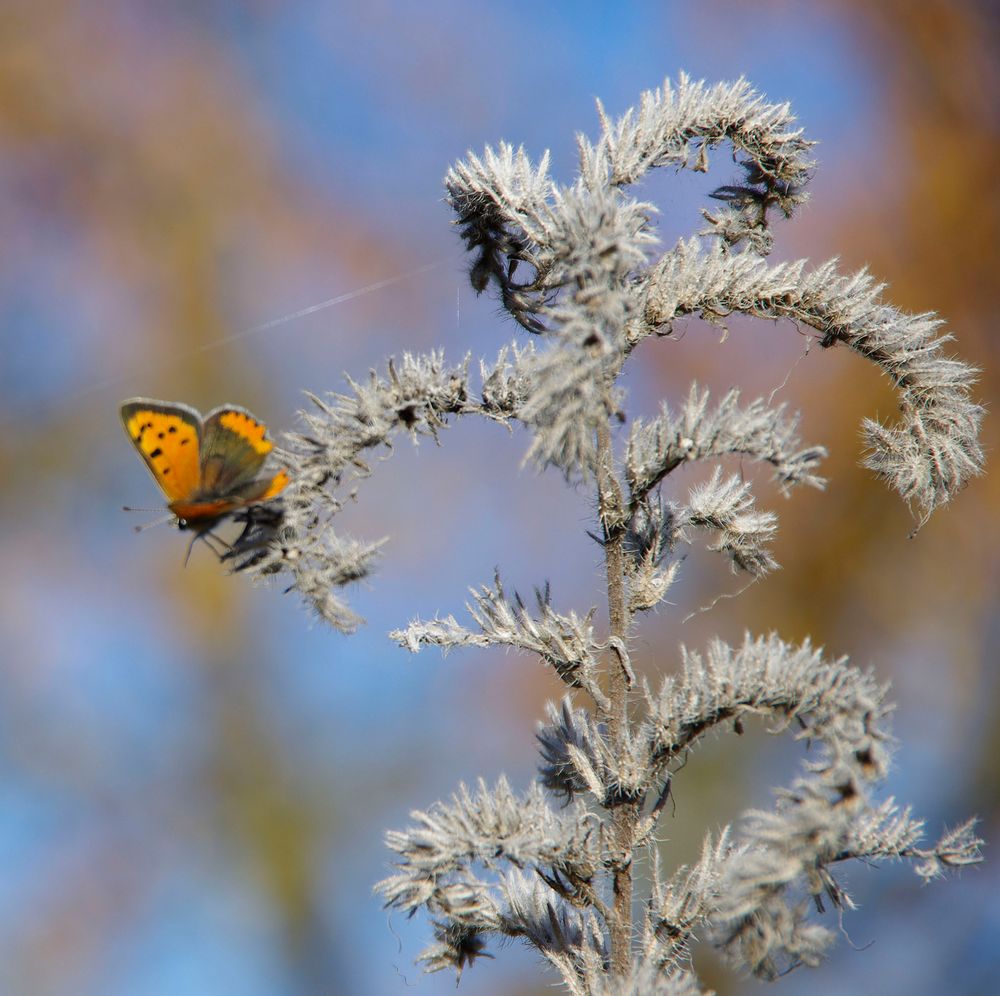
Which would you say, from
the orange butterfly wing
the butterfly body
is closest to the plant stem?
the butterfly body

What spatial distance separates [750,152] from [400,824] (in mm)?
3680

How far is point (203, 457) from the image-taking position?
1055 mm

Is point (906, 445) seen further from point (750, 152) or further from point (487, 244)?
point (487, 244)

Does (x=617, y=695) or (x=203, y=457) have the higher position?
(x=203, y=457)

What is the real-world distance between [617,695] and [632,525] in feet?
0.56

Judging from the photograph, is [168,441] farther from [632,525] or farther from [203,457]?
[632,525]

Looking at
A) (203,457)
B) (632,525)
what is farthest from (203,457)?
(632,525)

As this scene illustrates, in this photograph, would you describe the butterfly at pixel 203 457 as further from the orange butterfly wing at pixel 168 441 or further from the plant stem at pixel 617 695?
the plant stem at pixel 617 695

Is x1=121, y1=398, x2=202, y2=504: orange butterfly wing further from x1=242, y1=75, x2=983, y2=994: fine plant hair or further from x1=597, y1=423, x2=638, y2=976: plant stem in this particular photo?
x1=597, y1=423, x2=638, y2=976: plant stem

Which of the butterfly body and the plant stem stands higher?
the butterfly body

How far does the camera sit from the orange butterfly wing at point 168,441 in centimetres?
106

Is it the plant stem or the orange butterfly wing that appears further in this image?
the orange butterfly wing

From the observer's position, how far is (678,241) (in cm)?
100

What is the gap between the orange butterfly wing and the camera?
1.06 m
